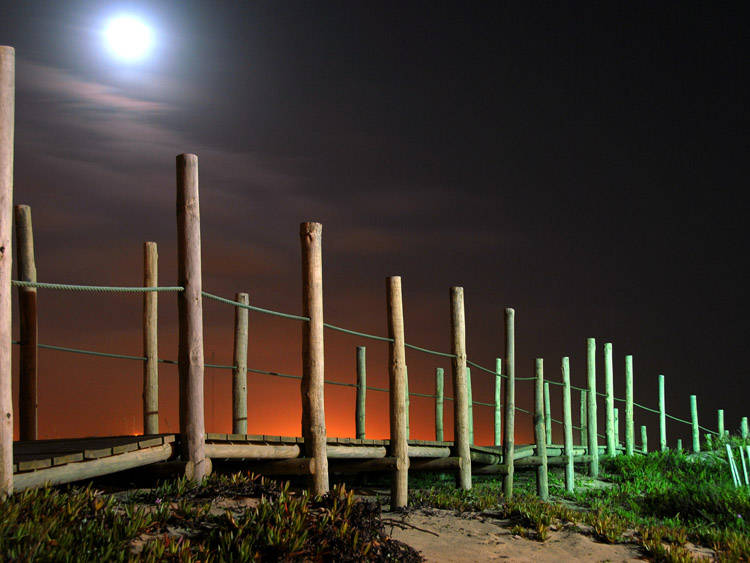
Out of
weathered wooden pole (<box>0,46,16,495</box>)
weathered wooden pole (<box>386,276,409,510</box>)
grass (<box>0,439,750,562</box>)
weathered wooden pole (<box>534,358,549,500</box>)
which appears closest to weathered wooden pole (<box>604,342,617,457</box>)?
weathered wooden pole (<box>534,358,549,500</box>)

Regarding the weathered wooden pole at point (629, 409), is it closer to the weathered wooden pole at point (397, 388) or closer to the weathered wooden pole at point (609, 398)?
the weathered wooden pole at point (609, 398)

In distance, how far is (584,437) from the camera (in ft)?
59.3

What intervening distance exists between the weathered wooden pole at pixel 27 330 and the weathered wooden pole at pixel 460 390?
16.2 feet

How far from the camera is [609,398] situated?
1795cm

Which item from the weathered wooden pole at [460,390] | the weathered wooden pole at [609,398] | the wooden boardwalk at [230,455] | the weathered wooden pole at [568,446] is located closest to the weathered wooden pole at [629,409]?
the weathered wooden pole at [609,398]

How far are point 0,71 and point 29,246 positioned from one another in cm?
421

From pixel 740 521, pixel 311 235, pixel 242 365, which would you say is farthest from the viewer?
pixel 242 365

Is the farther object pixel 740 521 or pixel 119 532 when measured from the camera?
pixel 740 521

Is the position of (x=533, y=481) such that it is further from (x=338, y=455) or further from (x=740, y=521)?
(x=338, y=455)

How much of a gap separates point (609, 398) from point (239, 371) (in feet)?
32.5

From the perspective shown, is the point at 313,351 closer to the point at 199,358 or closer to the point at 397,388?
the point at 199,358

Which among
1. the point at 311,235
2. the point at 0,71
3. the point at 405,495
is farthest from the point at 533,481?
the point at 0,71

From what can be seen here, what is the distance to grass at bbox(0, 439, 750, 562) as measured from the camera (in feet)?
15.6

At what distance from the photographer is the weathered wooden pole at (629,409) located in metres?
18.1
